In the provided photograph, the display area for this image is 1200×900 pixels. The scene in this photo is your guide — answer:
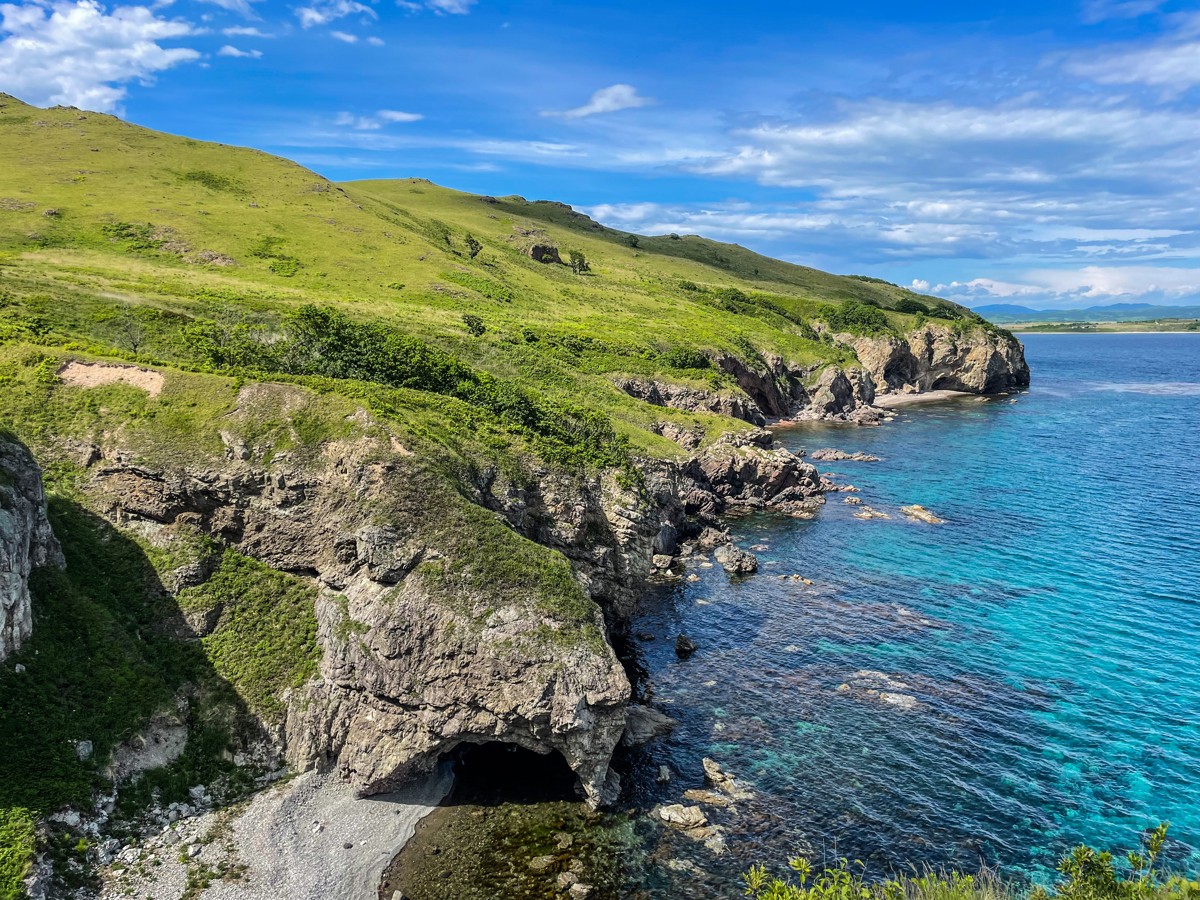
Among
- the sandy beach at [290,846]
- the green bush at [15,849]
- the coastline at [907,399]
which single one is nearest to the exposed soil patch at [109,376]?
the green bush at [15,849]

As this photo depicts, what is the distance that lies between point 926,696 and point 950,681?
10.7 feet

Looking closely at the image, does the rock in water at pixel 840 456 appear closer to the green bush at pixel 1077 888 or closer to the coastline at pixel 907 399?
the coastline at pixel 907 399

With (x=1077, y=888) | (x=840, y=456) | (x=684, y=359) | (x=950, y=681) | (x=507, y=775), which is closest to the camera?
(x=1077, y=888)

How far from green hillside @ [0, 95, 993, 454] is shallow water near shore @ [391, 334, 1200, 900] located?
Answer: 27555 millimetres

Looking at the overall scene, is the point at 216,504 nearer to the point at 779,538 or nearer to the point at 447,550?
the point at 447,550

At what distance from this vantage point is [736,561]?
2763 inches

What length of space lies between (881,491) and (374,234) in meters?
132

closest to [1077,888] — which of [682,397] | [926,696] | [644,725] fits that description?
[644,725]

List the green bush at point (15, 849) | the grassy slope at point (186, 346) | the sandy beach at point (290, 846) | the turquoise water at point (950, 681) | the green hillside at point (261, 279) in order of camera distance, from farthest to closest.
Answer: the green hillside at point (261, 279), the grassy slope at point (186, 346), the turquoise water at point (950, 681), the sandy beach at point (290, 846), the green bush at point (15, 849)

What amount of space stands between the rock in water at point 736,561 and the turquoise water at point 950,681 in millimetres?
2312

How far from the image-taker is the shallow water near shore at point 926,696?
34.4 meters

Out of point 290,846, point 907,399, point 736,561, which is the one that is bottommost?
point 290,846

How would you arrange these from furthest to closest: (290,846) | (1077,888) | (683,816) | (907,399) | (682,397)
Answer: (907,399)
(682,397)
(683,816)
(290,846)
(1077,888)

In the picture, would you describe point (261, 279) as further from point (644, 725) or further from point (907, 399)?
point (907, 399)
